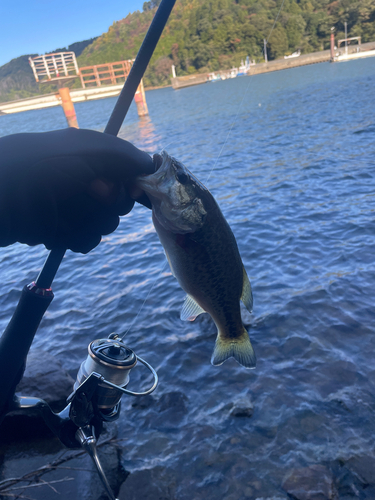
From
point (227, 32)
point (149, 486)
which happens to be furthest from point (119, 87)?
point (227, 32)

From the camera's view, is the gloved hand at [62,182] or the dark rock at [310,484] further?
the dark rock at [310,484]

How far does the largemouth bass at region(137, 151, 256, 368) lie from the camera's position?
→ 224 cm

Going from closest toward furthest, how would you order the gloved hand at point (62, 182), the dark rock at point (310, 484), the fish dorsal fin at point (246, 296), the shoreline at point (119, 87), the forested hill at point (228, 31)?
1. the gloved hand at point (62, 182)
2. the fish dorsal fin at point (246, 296)
3. the dark rock at point (310, 484)
4. the shoreline at point (119, 87)
5. the forested hill at point (228, 31)

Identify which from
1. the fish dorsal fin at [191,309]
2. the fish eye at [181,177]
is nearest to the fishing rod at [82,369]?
the fish dorsal fin at [191,309]

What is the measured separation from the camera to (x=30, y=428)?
373cm

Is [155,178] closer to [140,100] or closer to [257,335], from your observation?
[257,335]

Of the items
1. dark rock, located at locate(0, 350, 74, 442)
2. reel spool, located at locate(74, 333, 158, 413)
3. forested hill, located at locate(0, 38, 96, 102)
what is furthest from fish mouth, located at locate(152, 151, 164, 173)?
forested hill, located at locate(0, 38, 96, 102)

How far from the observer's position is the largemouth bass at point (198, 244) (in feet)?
7.34

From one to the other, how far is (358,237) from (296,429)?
5152mm

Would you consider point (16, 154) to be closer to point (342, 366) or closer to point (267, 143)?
point (342, 366)

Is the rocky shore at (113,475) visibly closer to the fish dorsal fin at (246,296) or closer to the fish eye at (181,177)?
the fish dorsal fin at (246,296)

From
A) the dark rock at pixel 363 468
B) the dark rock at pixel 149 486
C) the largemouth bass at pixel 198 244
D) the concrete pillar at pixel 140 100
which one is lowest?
the dark rock at pixel 363 468

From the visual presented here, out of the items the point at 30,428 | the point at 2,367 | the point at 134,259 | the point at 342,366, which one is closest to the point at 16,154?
the point at 2,367

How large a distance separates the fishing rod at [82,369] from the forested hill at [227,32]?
11748 centimetres
